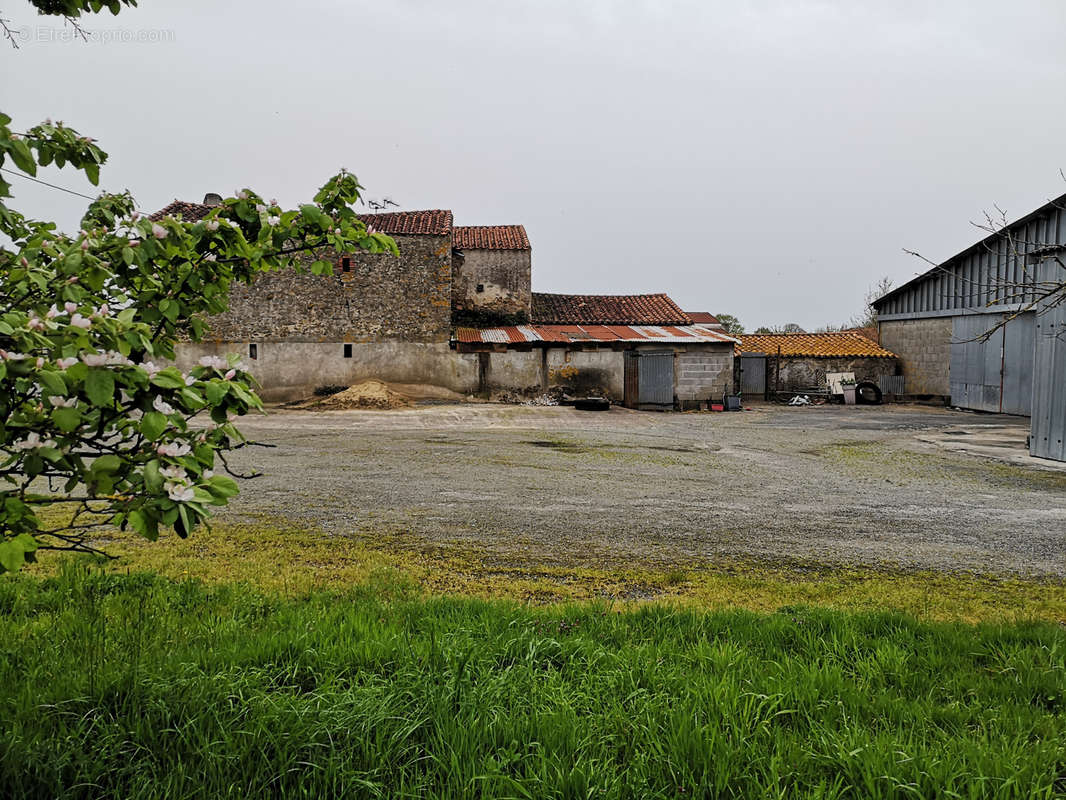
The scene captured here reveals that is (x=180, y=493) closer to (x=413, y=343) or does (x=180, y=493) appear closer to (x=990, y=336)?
(x=990, y=336)

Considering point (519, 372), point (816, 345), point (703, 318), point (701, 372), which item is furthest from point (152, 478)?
point (703, 318)

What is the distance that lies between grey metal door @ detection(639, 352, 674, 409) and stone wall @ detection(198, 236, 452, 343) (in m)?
7.70

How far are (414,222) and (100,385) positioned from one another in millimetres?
25979

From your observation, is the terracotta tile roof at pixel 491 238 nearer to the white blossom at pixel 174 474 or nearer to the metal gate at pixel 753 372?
the metal gate at pixel 753 372

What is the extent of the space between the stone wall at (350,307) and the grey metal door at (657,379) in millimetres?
7698

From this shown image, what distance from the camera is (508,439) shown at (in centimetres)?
1427

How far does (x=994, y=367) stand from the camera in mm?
21750

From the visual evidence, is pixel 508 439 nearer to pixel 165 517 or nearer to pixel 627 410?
pixel 627 410

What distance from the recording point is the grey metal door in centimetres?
2291

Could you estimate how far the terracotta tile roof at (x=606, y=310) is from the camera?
28703 mm

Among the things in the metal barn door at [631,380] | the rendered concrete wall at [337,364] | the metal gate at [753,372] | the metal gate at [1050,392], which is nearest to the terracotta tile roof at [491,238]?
the rendered concrete wall at [337,364]

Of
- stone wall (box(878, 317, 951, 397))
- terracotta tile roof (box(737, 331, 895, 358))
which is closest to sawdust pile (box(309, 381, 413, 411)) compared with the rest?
terracotta tile roof (box(737, 331, 895, 358))

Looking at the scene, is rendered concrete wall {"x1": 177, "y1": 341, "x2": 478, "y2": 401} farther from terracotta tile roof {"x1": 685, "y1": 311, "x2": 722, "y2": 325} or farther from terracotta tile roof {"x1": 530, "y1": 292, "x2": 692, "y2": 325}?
terracotta tile roof {"x1": 685, "y1": 311, "x2": 722, "y2": 325}

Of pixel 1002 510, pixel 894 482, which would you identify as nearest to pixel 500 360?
pixel 894 482
